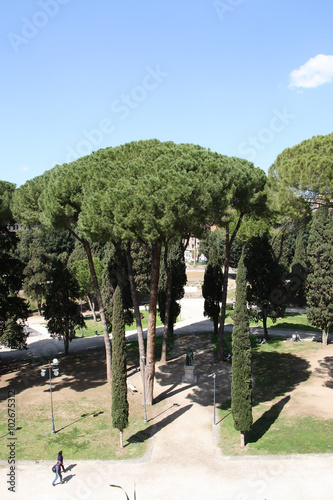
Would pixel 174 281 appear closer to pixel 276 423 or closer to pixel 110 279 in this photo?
pixel 110 279

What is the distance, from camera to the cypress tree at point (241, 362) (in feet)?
51.4

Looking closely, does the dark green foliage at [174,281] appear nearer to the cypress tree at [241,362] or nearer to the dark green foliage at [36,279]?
the cypress tree at [241,362]

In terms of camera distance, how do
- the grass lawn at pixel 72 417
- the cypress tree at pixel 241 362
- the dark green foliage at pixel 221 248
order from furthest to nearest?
the dark green foliage at pixel 221 248
the grass lawn at pixel 72 417
the cypress tree at pixel 241 362

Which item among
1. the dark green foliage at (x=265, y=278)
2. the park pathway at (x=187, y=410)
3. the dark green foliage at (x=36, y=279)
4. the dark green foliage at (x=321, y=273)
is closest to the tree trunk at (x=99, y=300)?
the park pathway at (x=187, y=410)

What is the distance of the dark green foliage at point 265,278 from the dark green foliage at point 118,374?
1464 cm

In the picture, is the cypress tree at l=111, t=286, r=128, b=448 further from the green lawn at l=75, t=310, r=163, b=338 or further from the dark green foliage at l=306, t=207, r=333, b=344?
the green lawn at l=75, t=310, r=163, b=338

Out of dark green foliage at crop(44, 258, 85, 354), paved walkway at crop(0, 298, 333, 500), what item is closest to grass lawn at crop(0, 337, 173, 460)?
paved walkway at crop(0, 298, 333, 500)

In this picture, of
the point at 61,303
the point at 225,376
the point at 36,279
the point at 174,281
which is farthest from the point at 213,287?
the point at 36,279

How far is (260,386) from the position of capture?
2138cm

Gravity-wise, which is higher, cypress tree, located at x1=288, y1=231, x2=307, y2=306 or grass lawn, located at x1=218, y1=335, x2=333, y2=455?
cypress tree, located at x1=288, y1=231, x2=307, y2=306

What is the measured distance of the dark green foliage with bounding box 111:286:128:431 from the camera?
16.2 metres

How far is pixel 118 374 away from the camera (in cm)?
1653

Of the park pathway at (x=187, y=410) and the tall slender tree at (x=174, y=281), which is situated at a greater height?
the tall slender tree at (x=174, y=281)

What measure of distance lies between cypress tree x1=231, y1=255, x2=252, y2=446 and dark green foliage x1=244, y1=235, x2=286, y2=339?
12.8 metres
